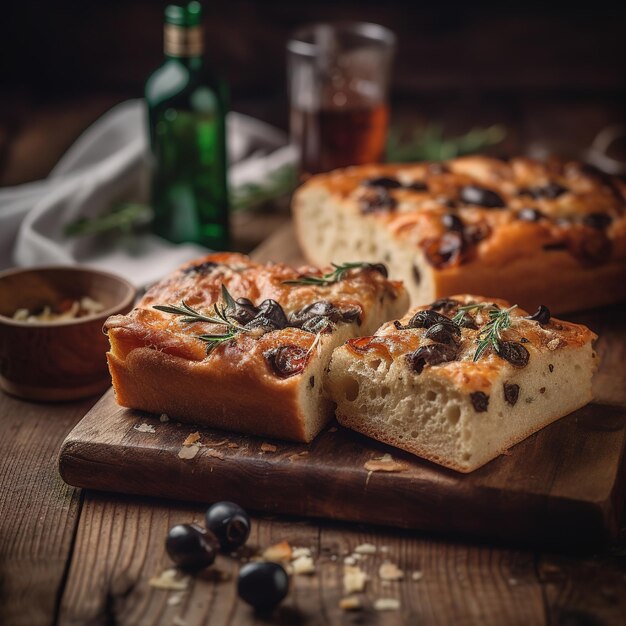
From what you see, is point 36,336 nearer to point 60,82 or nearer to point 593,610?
point 593,610

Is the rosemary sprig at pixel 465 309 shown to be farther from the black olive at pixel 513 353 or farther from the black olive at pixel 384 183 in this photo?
the black olive at pixel 384 183

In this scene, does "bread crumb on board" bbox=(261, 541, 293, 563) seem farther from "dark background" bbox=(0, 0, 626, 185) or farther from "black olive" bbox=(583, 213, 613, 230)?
"dark background" bbox=(0, 0, 626, 185)

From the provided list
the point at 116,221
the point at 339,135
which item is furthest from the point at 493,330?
the point at 116,221

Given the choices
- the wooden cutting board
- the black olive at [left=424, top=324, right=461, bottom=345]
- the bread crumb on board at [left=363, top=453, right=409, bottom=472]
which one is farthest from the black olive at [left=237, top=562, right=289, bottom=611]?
the black olive at [left=424, top=324, right=461, bottom=345]

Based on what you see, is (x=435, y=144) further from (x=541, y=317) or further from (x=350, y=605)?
(x=350, y=605)

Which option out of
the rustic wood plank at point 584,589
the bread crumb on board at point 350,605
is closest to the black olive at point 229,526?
the bread crumb on board at point 350,605

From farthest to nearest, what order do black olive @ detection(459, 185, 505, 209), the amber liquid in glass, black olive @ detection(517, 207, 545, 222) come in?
the amber liquid in glass, black olive @ detection(459, 185, 505, 209), black olive @ detection(517, 207, 545, 222)

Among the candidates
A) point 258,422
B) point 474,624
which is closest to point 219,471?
point 258,422
